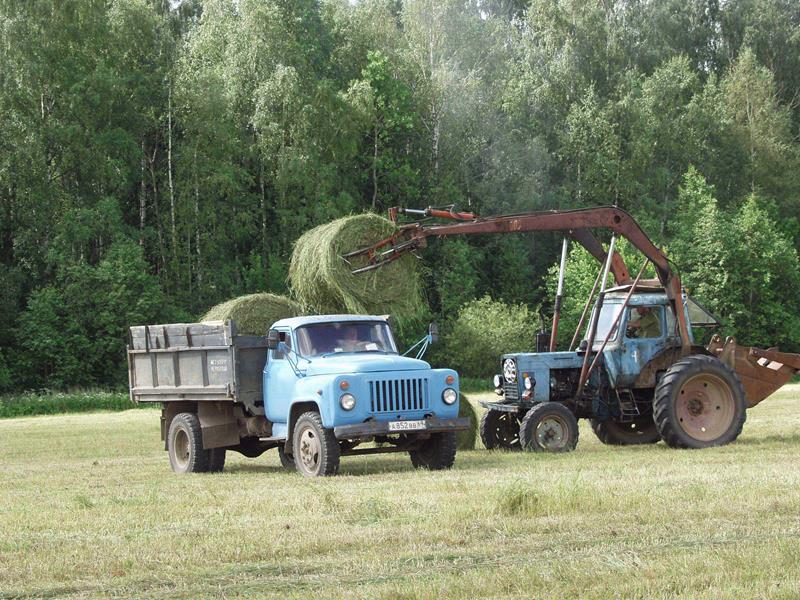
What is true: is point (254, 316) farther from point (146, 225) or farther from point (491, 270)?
point (491, 270)

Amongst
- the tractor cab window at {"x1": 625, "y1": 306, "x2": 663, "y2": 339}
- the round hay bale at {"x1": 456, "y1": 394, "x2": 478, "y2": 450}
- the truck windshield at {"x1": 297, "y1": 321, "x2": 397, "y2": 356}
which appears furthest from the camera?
the round hay bale at {"x1": 456, "y1": 394, "x2": 478, "y2": 450}

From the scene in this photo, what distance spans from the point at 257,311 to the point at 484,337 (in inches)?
1300

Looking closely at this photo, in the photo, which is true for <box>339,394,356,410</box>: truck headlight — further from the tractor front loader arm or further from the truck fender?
the tractor front loader arm

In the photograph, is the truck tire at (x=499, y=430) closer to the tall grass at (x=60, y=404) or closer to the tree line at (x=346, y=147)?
the tall grass at (x=60, y=404)

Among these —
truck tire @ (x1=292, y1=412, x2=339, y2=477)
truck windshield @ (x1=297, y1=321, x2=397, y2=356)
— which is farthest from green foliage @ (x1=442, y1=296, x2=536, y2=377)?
truck tire @ (x1=292, y1=412, x2=339, y2=477)

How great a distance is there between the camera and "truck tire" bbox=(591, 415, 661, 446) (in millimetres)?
21484

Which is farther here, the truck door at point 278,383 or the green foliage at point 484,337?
the green foliage at point 484,337

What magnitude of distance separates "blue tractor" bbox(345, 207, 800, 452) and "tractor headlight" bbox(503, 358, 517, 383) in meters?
0.02

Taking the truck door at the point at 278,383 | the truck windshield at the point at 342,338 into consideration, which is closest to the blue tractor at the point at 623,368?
the truck windshield at the point at 342,338

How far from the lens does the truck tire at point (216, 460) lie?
62.0 feet

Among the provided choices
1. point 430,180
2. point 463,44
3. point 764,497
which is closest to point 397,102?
point 430,180

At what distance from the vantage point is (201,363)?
1855 centimetres

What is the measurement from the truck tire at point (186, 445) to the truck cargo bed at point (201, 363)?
0.37 m

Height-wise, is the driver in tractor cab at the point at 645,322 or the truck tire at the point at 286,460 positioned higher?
the driver in tractor cab at the point at 645,322
